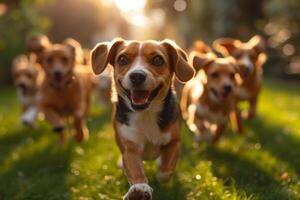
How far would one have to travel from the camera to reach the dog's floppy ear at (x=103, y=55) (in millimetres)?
5383

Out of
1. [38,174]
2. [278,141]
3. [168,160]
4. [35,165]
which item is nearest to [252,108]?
[278,141]

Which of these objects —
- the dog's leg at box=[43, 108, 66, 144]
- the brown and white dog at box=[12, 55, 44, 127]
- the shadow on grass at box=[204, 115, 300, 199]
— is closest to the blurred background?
the brown and white dog at box=[12, 55, 44, 127]

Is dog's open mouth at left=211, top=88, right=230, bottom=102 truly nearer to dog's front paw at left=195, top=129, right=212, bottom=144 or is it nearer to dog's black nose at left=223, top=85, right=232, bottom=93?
dog's black nose at left=223, top=85, right=232, bottom=93

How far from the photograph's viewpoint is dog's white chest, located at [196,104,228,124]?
737 cm

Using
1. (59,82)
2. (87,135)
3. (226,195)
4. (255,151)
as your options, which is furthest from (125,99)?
(87,135)

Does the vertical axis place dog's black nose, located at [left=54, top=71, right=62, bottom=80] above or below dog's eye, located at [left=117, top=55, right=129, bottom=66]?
below

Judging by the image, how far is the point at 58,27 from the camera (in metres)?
33.8

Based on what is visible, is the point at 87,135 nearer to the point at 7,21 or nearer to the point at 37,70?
the point at 37,70

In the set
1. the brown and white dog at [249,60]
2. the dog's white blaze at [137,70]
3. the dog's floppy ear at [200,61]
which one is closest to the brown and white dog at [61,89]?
the dog's floppy ear at [200,61]

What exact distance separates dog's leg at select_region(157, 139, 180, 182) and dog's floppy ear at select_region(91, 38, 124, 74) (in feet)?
3.18

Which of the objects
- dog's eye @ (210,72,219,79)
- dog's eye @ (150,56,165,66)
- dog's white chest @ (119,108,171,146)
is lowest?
dog's eye @ (210,72,219,79)

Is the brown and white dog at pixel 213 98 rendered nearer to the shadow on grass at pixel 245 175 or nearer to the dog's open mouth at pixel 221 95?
the dog's open mouth at pixel 221 95

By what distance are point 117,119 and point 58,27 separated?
1151 inches

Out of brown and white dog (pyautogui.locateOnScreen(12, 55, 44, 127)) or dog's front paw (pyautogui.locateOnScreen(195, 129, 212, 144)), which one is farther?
brown and white dog (pyautogui.locateOnScreen(12, 55, 44, 127))
